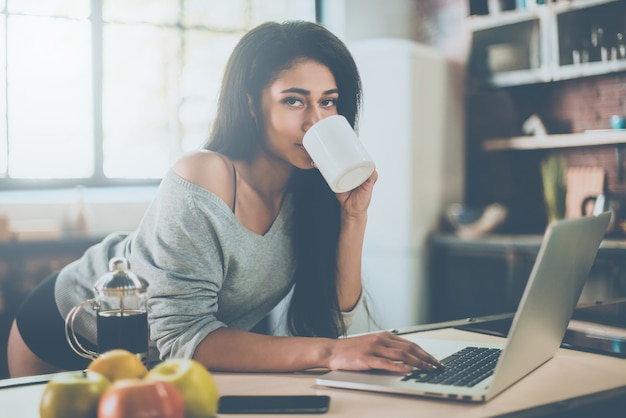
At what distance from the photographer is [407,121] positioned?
4.17 metres

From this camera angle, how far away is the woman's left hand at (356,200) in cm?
151

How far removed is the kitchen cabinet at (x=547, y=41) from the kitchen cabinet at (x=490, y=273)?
3.04 ft

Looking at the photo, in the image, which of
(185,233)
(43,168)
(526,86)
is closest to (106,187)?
(43,168)

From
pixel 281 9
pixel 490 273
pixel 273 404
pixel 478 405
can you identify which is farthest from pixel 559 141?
pixel 273 404

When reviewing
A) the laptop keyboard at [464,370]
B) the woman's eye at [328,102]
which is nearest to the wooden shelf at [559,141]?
the woman's eye at [328,102]

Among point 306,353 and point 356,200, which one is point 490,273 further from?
point 306,353

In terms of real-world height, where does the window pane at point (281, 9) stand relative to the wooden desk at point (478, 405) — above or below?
above

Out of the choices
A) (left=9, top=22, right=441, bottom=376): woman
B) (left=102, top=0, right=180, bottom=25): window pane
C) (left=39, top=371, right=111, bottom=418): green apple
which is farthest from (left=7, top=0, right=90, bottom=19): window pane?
(left=39, top=371, right=111, bottom=418): green apple

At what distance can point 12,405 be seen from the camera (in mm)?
999

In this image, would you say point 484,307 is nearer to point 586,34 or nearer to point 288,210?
point 586,34

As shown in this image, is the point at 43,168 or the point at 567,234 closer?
the point at 567,234

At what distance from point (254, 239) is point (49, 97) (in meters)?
3.00

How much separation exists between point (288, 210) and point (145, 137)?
299 cm

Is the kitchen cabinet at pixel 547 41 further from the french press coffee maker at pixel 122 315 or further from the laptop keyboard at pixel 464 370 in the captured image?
the french press coffee maker at pixel 122 315
